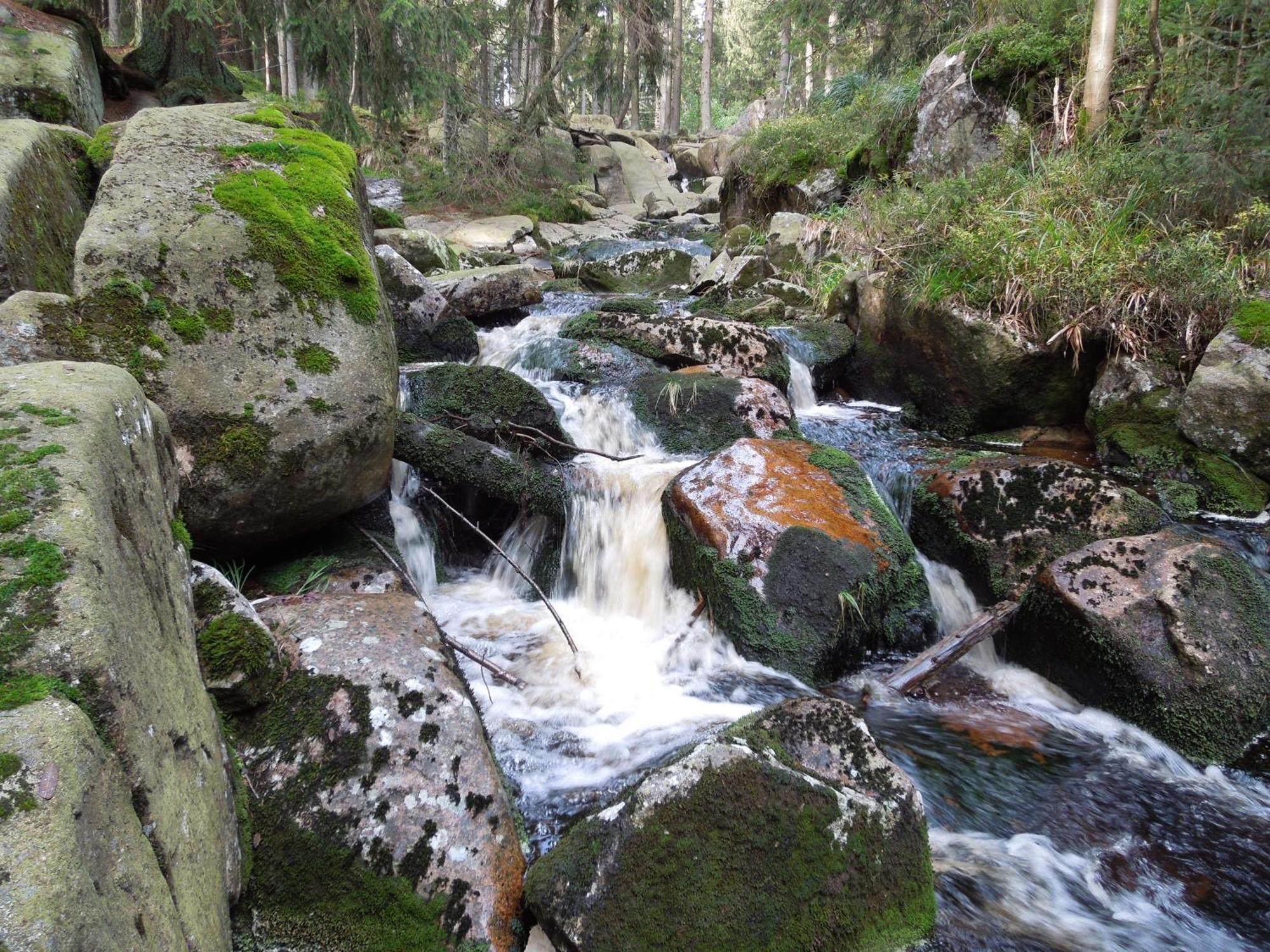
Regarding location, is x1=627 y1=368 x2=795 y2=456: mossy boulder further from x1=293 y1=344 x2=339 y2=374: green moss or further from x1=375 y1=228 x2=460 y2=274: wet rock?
x1=375 y1=228 x2=460 y2=274: wet rock

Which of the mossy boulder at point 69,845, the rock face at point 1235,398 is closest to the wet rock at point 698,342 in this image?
the rock face at point 1235,398

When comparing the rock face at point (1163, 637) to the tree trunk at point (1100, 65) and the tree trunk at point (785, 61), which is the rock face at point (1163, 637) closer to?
the tree trunk at point (1100, 65)

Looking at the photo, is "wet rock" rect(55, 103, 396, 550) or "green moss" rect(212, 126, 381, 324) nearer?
"wet rock" rect(55, 103, 396, 550)

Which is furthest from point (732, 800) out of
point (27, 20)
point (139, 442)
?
point (27, 20)

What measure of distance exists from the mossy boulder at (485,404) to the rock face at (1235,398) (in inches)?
200

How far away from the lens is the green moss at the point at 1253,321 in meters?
5.27

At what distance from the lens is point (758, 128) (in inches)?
585

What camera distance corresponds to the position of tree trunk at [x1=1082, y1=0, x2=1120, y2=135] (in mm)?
7719

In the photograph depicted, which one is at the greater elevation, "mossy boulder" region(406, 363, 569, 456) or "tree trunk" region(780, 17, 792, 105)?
"tree trunk" region(780, 17, 792, 105)

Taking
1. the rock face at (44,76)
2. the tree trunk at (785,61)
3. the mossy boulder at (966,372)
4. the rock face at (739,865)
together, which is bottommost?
the rock face at (739,865)

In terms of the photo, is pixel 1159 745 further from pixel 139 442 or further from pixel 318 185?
pixel 318 185

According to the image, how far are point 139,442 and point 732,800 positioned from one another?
7.01 feet

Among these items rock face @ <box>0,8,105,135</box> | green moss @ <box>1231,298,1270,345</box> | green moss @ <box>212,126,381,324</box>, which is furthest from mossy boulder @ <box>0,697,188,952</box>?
rock face @ <box>0,8,105,135</box>

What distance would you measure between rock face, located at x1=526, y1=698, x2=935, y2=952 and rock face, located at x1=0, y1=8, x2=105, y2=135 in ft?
30.5
